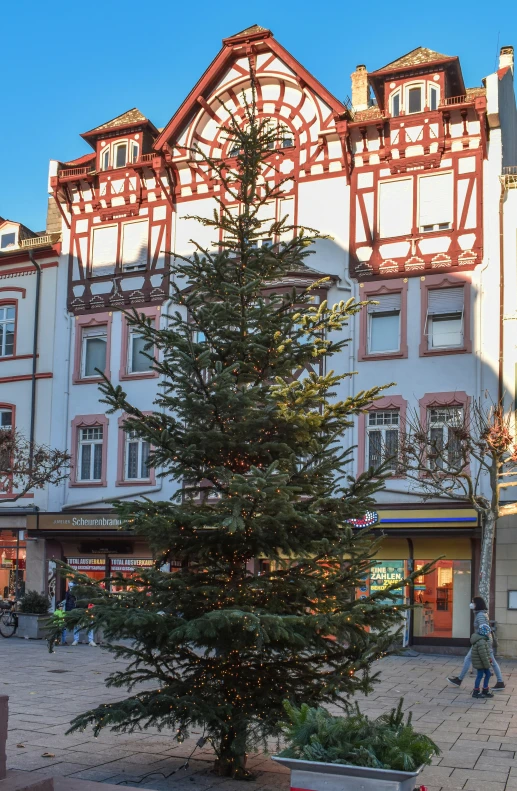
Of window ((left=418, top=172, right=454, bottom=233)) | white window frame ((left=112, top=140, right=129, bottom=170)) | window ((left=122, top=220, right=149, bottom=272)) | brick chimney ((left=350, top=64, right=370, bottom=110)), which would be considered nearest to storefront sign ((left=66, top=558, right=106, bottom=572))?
window ((left=122, top=220, right=149, bottom=272))

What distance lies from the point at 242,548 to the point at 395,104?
20.7m

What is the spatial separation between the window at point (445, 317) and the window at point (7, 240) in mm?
16387

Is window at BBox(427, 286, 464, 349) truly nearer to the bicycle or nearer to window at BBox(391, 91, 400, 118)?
window at BBox(391, 91, 400, 118)

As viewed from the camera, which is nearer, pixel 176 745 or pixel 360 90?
pixel 176 745

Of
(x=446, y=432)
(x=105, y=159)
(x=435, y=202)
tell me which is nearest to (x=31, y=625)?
(x=446, y=432)

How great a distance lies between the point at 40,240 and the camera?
111 feet

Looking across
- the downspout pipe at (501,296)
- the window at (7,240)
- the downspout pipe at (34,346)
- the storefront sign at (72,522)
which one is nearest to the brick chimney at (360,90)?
the downspout pipe at (501,296)

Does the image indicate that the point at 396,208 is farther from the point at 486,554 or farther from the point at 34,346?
the point at 34,346

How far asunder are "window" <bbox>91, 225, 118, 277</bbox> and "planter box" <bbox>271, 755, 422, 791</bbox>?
26.5 metres

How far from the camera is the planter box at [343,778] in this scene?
20.4ft

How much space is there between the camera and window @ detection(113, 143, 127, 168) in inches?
1266

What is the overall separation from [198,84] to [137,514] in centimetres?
2277

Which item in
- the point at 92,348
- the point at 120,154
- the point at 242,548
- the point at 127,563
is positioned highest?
the point at 120,154

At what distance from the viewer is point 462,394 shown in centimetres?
2561
